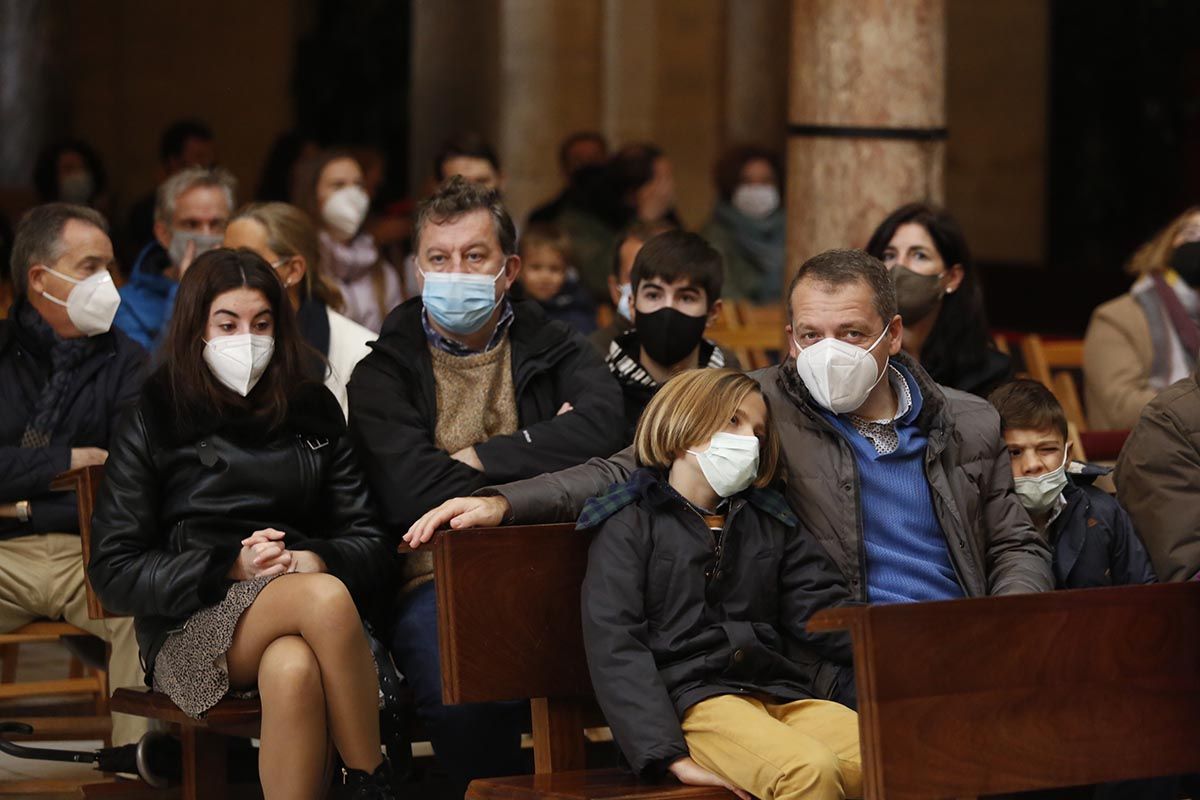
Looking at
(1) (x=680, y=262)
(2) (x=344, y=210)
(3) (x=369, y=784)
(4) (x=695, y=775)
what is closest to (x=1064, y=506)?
(1) (x=680, y=262)

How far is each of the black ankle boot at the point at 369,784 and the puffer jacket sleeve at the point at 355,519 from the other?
0.48m

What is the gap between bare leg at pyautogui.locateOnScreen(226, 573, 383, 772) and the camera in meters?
4.80

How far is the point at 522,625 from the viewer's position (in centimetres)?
472

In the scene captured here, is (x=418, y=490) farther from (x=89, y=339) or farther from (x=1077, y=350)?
(x=1077, y=350)

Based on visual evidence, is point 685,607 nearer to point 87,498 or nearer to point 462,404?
point 462,404

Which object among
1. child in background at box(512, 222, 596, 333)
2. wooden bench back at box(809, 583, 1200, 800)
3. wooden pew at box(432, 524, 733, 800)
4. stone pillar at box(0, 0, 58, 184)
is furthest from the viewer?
stone pillar at box(0, 0, 58, 184)

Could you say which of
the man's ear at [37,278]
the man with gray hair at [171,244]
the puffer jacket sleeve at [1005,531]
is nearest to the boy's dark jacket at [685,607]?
the puffer jacket sleeve at [1005,531]

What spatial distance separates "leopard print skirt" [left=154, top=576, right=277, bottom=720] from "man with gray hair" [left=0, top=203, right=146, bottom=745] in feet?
2.67

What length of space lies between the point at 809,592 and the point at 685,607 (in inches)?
12.6

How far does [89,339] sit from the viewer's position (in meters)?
5.95

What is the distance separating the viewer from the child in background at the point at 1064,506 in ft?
17.1

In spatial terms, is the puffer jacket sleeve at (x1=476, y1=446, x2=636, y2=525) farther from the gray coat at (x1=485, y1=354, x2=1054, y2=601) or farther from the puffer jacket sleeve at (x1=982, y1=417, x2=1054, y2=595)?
the puffer jacket sleeve at (x1=982, y1=417, x2=1054, y2=595)

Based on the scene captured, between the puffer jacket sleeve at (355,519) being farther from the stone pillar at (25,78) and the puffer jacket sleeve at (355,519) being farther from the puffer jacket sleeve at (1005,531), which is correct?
the stone pillar at (25,78)

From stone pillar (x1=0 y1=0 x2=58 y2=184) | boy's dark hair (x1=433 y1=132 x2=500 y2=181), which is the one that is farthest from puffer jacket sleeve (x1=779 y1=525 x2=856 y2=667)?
stone pillar (x1=0 y1=0 x2=58 y2=184)
